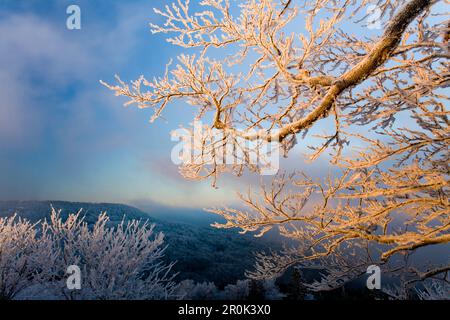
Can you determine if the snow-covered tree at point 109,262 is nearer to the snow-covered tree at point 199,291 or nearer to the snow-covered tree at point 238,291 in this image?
the snow-covered tree at point 199,291

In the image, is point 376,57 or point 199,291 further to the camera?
point 199,291

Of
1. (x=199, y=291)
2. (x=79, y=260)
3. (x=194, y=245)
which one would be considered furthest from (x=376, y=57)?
(x=194, y=245)

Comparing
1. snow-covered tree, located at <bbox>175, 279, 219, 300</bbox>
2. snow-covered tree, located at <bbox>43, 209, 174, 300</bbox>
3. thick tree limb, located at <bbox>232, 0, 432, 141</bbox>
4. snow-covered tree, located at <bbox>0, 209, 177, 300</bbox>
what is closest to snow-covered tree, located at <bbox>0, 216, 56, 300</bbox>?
snow-covered tree, located at <bbox>0, 209, 177, 300</bbox>

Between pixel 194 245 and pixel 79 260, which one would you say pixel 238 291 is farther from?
pixel 194 245

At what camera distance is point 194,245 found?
54562 millimetres

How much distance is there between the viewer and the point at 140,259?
34.2ft

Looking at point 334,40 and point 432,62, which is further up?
point 334,40

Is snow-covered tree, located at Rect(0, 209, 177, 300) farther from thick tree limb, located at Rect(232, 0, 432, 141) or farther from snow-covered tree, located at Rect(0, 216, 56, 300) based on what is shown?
thick tree limb, located at Rect(232, 0, 432, 141)

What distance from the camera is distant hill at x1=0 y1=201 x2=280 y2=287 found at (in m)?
38.4

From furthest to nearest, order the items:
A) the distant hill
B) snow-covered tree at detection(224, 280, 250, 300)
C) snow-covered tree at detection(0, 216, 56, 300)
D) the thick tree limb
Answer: the distant hill, snow-covered tree at detection(224, 280, 250, 300), snow-covered tree at detection(0, 216, 56, 300), the thick tree limb

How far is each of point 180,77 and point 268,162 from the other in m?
1.86
